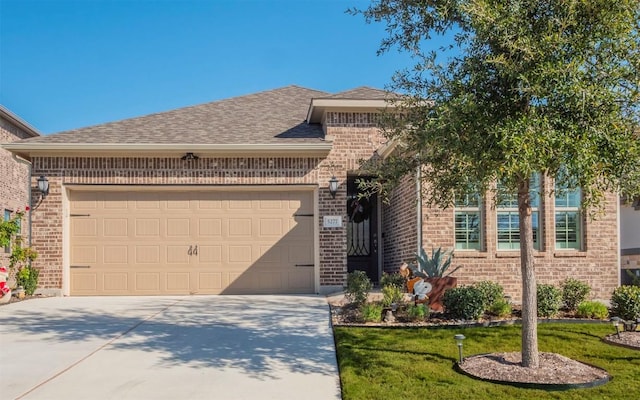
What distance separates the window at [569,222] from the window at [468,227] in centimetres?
162

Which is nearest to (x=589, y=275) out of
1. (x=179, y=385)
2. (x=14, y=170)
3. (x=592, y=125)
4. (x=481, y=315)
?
(x=481, y=315)

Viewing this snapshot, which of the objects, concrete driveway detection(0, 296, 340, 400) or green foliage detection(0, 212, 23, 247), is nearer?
concrete driveway detection(0, 296, 340, 400)

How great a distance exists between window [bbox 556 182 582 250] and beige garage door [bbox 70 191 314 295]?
5197mm

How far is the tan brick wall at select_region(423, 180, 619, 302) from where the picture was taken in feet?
35.7

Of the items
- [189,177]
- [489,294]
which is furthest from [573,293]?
[189,177]

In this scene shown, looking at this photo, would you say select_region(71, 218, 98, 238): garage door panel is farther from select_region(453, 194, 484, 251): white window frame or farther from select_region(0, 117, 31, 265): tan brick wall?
select_region(453, 194, 484, 251): white window frame

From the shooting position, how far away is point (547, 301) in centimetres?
886

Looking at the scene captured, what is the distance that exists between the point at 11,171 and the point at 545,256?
1755 cm

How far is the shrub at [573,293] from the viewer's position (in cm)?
937

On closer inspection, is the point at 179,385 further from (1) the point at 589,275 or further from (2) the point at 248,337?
(1) the point at 589,275

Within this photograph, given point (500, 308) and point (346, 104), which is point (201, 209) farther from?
point (500, 308)

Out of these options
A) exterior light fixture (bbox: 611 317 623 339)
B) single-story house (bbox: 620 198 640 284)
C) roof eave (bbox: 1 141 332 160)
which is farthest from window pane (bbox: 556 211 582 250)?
single-story house (bbox: 620 198 640 284)

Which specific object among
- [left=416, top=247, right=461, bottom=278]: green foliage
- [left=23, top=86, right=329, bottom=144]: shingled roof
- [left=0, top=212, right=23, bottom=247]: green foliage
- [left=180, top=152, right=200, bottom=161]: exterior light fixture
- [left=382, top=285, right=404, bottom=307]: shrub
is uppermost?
[left=23, top=86, right=329, bottom=144]: shingled roof

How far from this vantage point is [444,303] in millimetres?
9039
